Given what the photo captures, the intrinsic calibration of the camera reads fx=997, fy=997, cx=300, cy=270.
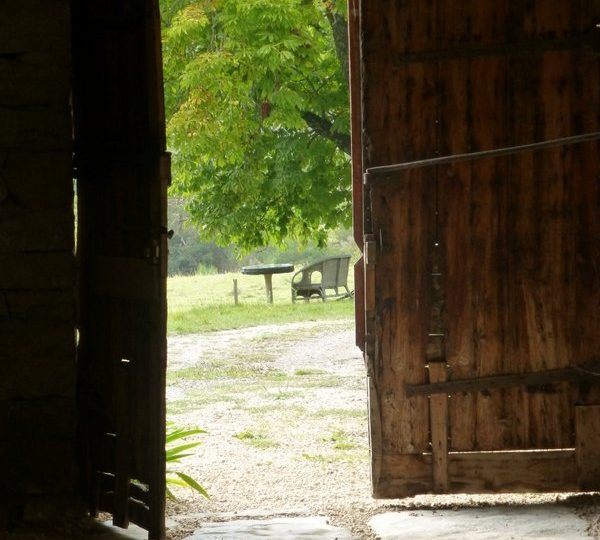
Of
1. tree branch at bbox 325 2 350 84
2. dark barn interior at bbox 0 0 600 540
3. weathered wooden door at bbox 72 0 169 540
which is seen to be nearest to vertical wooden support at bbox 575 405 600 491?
dark barn interior at bbox 0 0 600 540

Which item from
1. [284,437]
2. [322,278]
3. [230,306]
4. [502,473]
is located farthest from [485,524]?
[322,278]

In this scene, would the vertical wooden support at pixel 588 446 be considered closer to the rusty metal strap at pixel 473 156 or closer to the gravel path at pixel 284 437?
the gravel path at pixel 284 437

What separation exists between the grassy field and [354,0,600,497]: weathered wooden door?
931cm

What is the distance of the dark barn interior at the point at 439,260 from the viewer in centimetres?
416

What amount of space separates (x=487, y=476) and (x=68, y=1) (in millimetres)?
2768

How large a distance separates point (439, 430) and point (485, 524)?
499mm

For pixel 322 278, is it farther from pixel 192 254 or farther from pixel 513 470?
pixel 513 470

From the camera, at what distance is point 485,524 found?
167 inches

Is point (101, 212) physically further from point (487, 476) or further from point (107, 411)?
point (487, 476)

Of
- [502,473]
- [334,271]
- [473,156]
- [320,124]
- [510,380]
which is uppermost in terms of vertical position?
[320,124]

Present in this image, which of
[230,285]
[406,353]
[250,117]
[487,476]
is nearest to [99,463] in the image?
[406,353]

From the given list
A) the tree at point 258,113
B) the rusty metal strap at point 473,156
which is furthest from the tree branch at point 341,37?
the rusty metal strap at point 473,156

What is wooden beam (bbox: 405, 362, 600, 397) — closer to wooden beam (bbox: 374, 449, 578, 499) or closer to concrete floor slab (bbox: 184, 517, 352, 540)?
wooden beam (bbox: 374, 449, 578, 499)

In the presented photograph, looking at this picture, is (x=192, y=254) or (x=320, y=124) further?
(x=192, y=254)
